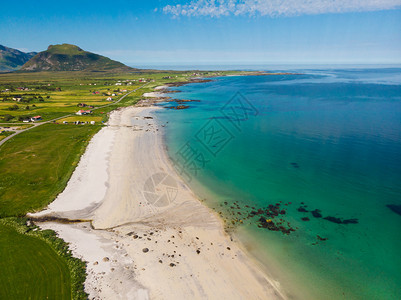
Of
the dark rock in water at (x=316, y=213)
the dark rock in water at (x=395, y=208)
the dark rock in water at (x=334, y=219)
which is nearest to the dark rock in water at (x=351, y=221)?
the dark rock in water at (x=334, y=219)

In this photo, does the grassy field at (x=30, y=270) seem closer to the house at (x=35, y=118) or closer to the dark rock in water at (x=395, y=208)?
the dark rock in water at (x=395, y=208)

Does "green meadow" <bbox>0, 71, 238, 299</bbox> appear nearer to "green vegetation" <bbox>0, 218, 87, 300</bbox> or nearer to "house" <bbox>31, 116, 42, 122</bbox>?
"green vegetation" <bbox>0, 218, 87, 300</bbox>

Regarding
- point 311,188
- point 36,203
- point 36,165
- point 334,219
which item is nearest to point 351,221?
point 334,219

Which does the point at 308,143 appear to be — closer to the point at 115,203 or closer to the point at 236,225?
the point at 236,225

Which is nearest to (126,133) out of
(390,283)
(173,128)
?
(173,128)

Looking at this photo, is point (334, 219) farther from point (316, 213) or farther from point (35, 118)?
point (35, 118)
